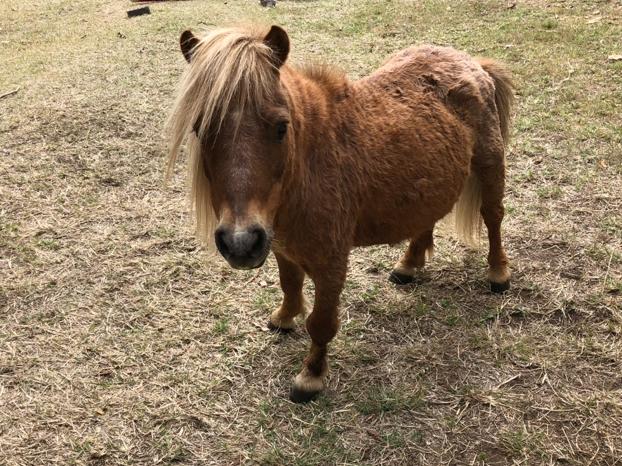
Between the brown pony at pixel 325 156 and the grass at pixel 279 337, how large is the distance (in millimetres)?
272

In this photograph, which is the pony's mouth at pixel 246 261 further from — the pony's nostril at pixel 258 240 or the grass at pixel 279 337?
the grass at pixel 279 337

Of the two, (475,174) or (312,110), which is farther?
(475,174)

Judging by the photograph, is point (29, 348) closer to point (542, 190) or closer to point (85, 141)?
point (85, 141)

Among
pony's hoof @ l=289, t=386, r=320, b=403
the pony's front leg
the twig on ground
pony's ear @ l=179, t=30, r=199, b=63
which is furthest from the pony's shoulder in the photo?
the twig on ground

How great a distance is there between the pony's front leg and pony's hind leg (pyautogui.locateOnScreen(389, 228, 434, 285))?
0.94 metres

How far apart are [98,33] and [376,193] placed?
7.94 meters

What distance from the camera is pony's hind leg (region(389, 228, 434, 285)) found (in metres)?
3.46

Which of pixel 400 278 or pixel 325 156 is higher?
pixel 325 156

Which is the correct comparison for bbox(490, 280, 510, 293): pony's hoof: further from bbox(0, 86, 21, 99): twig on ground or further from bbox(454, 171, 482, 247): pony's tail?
bbox(0, 86, 21, 99): twig on ground

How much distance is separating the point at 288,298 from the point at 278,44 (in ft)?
4.88

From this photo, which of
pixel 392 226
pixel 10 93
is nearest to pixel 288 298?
pixel 392 226

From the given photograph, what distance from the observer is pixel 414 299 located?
11.2 feet

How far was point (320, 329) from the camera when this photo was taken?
2.65 metres

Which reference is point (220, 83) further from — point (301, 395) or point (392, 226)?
point (301, 395)
